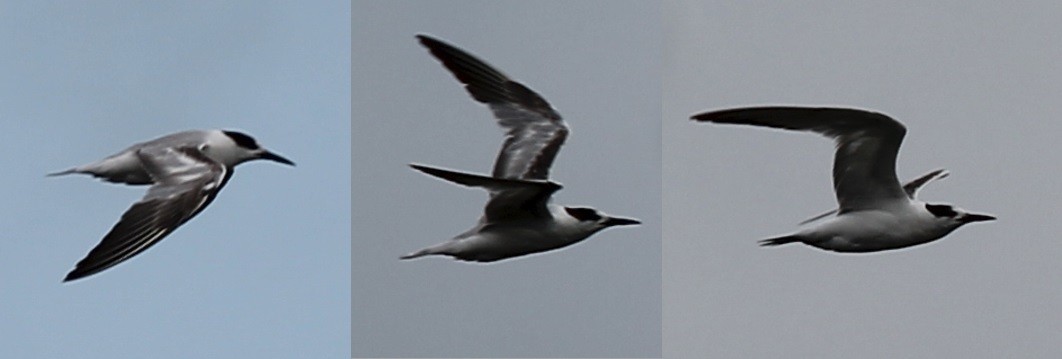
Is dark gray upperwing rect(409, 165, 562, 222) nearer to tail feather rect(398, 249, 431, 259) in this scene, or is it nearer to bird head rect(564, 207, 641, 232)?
bird head rect(564, 207, 641, 232)

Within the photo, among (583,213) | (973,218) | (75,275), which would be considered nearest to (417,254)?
(583,213)

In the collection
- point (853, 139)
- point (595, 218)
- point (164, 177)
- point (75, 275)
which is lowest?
point (75, 275)

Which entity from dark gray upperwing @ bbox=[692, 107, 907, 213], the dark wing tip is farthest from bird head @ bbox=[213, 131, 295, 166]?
dark gray upperwing @ bbox=[692, 107, 907, 213]

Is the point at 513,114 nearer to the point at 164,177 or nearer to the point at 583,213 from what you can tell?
the point at 583,213

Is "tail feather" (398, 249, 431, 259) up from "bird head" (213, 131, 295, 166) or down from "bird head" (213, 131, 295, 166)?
down

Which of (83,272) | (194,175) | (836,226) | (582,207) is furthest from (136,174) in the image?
(836,226)

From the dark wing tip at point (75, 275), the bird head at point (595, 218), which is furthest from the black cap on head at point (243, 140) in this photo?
the dark wing tip at point (75, 275)
